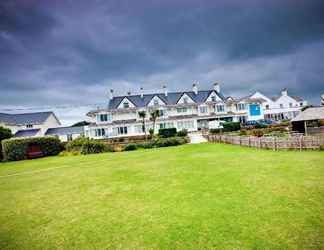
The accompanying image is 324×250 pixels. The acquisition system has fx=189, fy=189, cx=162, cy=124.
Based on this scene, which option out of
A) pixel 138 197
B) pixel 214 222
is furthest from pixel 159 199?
pixel 214 222

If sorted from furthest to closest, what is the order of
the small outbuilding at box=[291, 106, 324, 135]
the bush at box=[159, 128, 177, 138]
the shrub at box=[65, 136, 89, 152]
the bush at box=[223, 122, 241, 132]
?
the bush at box=[223, 122, 241, 132] < the bush at box=[159, 128, 177, 138] < the shrub at box=[65, 136, 89, 152] < the small outbuilding at box=[291, 106, 324, 135]

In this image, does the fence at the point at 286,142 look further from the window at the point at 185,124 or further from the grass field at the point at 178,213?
the window at the point at 185,124

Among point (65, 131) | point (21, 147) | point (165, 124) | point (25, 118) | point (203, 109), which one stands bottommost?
point (21, 147)

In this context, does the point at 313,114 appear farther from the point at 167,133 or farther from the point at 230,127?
the point at 167,133

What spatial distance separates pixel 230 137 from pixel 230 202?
19190 mm

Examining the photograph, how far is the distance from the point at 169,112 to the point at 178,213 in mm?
40851

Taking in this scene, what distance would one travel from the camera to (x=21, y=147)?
2900 centimetres

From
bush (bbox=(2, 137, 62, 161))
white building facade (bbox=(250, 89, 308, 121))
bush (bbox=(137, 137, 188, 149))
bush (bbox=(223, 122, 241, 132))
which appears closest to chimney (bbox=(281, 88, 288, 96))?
white building facade (bbox=(250, 89, 308, 121))

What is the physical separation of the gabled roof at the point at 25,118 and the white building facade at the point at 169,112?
21704 millimetres

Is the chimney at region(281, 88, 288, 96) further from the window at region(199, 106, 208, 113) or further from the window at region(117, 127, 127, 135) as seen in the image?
the window at region(117, 127, 127, 135)

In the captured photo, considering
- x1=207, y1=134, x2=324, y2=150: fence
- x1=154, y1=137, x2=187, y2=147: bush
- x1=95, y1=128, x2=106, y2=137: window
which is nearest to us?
x1=207, y1=134, x2=324, y2=150: fence

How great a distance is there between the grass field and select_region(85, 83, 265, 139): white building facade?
1299 inches

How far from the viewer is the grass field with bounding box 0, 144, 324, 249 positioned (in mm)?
4793

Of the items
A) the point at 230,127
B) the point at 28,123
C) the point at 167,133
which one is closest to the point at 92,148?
the point at 167,133
